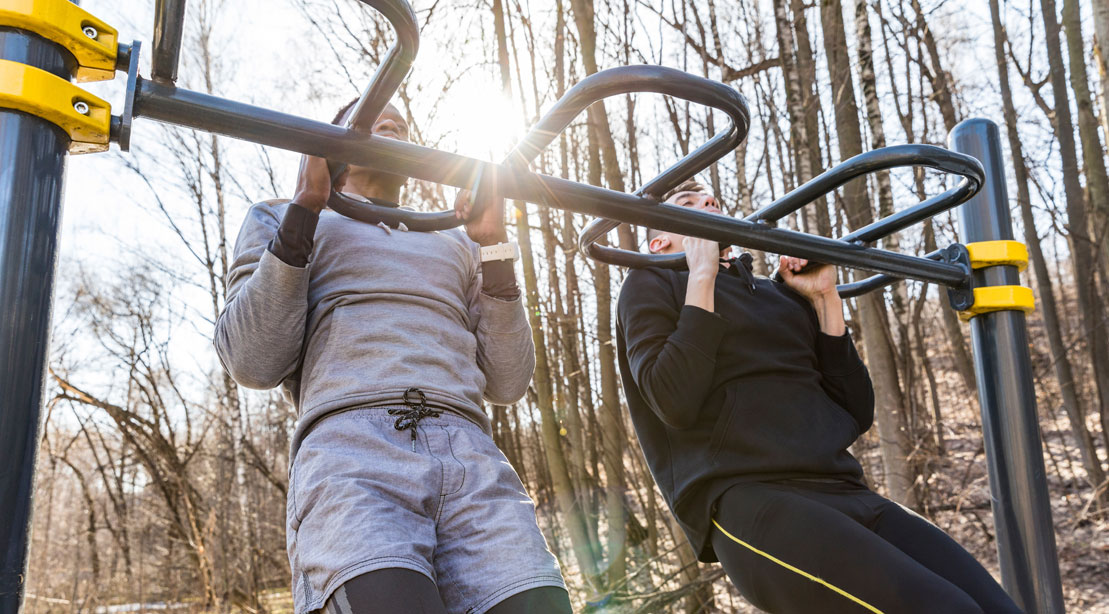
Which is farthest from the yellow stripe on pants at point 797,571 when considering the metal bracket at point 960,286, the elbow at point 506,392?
the metal bracket at point 960,286

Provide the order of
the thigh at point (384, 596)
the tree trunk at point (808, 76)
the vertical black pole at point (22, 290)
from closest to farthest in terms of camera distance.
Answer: the vertical black pole at point (22, 290)
the thigh at point (384, 596)
the tree trunk at point (808, 76)

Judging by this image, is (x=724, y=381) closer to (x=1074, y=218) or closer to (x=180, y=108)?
(x=180, y=108)

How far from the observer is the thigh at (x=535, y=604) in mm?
1088

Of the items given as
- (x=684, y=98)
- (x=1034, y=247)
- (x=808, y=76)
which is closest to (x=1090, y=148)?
(x=808, y=76)

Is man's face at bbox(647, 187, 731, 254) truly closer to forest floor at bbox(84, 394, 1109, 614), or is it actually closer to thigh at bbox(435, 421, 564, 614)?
thigh at bbox(435, 421, 564, 614)

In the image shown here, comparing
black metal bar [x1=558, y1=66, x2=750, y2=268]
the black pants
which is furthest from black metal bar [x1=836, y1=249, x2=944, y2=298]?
black metal bar [x1=558, y1=66, x2=750, y2=268]

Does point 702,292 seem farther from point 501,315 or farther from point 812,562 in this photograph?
point 812,562

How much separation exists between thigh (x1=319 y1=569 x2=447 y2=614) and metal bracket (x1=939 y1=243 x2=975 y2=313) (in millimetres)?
1282

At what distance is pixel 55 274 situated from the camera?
69 centimetres

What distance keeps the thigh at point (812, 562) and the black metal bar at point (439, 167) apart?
1.54 feet

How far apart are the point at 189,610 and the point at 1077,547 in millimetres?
9459

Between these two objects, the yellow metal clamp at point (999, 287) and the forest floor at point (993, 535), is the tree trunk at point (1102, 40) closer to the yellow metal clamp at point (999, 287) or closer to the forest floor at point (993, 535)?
the forest floor at point (993, 535)

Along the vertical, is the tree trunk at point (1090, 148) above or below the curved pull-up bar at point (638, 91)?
above

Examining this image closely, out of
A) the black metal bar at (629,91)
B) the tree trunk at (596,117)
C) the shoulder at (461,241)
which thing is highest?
the tree trunk at (596,117)
